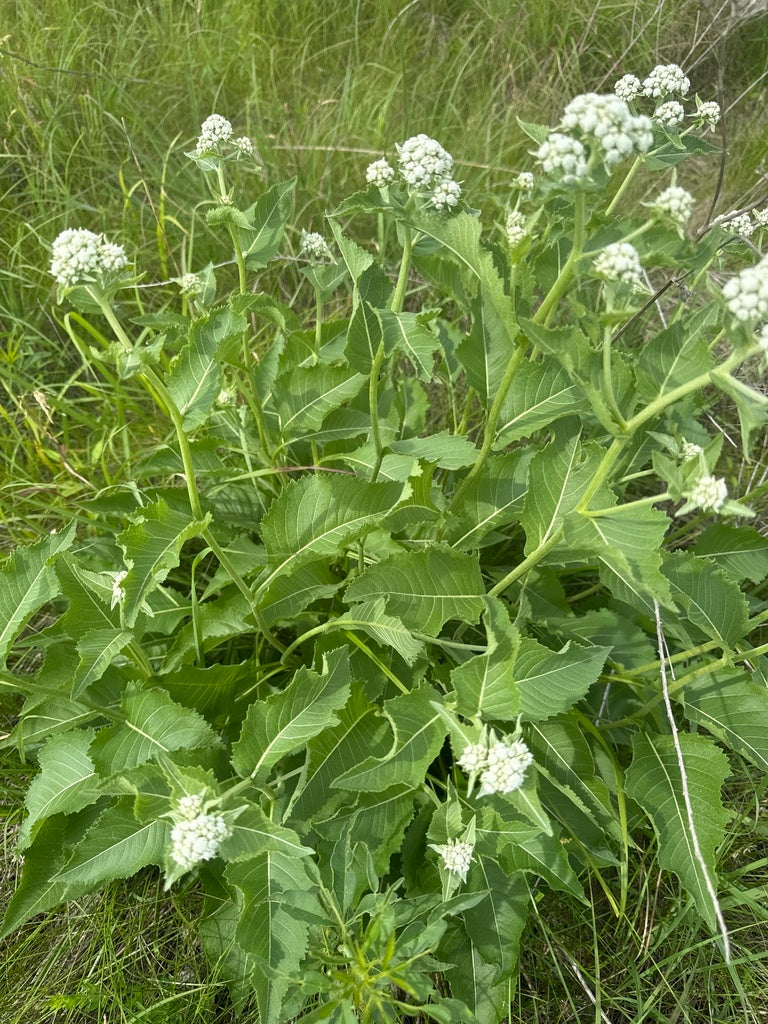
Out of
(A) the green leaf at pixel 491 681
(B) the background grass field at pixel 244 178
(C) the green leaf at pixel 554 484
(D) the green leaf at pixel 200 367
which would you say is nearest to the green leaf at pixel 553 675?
(A) the green leaf at pixel 491 681

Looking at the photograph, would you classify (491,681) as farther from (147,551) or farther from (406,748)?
(147,551)

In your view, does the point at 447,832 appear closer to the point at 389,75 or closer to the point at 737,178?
the point at 737,178

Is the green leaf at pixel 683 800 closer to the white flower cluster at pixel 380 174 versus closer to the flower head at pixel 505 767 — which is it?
the flower head at pixel 505 767

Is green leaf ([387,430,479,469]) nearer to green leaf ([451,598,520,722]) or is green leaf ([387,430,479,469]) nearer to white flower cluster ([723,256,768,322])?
green leaf ([451,598,520,722])

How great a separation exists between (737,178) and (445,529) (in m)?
3.47

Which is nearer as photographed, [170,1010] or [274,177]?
[170,1010]

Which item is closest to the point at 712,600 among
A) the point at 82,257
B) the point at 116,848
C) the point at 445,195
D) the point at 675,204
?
the point at 675,204

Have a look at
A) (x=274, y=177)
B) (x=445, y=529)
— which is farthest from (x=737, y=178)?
(x=445, y=529)

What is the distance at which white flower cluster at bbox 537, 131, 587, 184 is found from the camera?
1.52 m

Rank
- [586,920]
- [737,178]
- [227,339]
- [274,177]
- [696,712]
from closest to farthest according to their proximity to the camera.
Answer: [227,339] → [696,712] → [586,920] → [274,177] → [737,178]

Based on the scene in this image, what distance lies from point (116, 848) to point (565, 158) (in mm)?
1887

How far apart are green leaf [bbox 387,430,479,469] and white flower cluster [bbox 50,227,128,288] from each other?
3.37 feet

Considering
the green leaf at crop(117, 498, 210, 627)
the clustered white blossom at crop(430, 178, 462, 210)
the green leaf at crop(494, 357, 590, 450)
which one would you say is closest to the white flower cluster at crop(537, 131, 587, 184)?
the clustered white blossom at crop(430, 178, 462, 210)

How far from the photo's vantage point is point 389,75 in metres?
4.87
